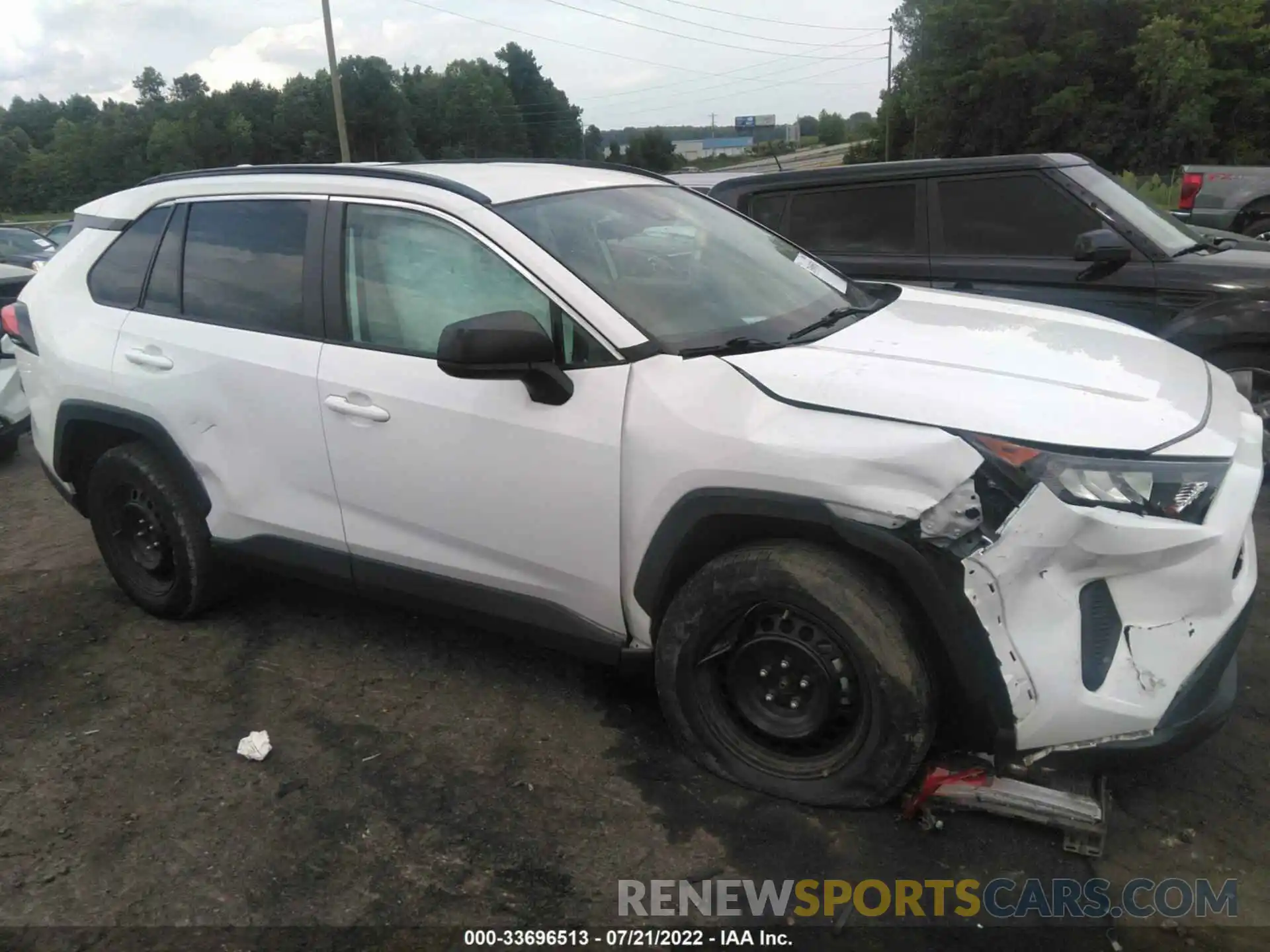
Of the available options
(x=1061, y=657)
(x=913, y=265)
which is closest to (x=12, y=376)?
Result: (x=913, y=265)

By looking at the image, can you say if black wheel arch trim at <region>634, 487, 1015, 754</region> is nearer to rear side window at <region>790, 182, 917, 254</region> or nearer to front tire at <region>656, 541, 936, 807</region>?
front tire at <region>656, 541, 936, 807</region>

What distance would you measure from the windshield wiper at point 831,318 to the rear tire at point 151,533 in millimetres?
2399

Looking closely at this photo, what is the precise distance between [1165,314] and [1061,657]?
3.67m

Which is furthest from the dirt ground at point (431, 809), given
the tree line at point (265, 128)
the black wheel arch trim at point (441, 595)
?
the tree line at point (265, 128)

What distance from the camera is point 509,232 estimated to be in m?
2.96

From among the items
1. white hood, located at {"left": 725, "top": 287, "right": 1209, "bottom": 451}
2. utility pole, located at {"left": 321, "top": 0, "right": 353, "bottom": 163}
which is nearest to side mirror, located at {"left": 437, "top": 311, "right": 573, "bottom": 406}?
white hood, located at {"left": 725, "top": 287, "right": 1209, "bottom": 451}

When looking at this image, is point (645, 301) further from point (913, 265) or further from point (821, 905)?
point (913, 265)

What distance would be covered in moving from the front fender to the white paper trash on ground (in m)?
4.77

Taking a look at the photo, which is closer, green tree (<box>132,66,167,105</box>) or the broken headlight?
the broken headlight

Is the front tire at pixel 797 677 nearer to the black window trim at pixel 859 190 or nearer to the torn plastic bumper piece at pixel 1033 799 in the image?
the torn plastic bumper piece at pixel 1033 799

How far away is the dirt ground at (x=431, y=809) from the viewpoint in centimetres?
246

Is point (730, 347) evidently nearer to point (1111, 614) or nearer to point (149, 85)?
point (1111, 614)

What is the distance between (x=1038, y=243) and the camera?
5512mm

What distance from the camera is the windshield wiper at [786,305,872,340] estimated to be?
3.02 metres
